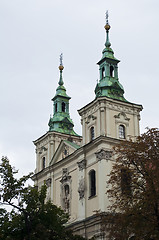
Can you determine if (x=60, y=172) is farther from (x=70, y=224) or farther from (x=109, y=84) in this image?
(x=109, y=84)

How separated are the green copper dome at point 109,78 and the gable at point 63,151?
5.78m

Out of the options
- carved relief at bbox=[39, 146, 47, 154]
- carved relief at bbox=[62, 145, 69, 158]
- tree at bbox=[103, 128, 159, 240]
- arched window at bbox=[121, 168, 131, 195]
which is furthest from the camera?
carved relief at bbox=[39, 146, 47, 154]

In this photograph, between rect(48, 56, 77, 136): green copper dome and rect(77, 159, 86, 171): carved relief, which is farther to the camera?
rect(48, 56, 77, 136): green copper dome

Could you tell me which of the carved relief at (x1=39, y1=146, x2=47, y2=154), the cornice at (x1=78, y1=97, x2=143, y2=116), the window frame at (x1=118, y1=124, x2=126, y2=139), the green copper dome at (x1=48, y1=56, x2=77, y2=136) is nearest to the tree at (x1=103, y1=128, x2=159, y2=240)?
the window frame at (x1=118, y1=124, x2=126, y2=139)

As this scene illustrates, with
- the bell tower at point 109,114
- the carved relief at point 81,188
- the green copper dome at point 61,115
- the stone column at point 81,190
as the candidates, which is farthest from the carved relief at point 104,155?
the green copper dome at point 61,115

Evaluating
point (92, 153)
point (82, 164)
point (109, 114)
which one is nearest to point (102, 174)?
point (92, 153)

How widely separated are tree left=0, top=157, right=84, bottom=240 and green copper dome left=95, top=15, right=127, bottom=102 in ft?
51.9

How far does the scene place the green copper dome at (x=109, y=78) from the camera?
4075cm

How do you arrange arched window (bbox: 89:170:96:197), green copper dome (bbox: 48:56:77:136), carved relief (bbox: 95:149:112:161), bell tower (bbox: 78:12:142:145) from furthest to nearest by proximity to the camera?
green copper dome (bbox: 48:56:77:136)
bell tower (bbox: 78:12:142:145)
arched window (bbox: 89:170:96:197)
carved relief (bbox: 95:149:112:161)

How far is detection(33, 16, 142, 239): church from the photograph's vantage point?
36.2 metres

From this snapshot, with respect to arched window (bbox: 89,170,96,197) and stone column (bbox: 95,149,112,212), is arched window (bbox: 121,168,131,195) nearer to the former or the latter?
stone column (bbox: 95,149,112,212)

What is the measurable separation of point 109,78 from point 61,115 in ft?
30.8

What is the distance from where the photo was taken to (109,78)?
41969mm

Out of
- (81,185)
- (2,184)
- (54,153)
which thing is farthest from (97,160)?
(2,184)
